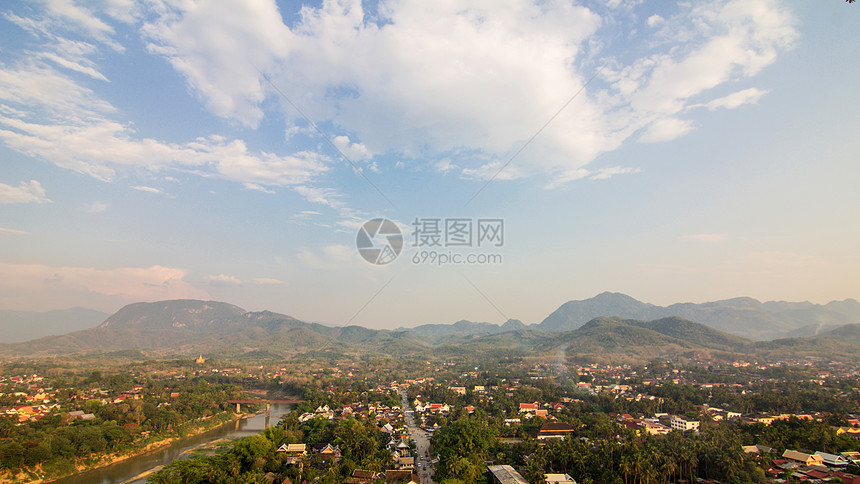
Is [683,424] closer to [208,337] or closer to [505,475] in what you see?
[505,475]

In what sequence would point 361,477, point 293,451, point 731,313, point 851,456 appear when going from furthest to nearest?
point 731,313
point 293,451
point 851,456
point 361,477

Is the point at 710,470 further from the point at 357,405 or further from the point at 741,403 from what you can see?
the point at 357,405

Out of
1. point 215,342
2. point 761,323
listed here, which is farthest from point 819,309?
point 215,342

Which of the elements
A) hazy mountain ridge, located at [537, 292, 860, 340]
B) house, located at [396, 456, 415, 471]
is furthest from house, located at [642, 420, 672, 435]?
hazy mountain ridge, located at [537, 292, 860, 340]

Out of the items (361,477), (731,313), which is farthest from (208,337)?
(731,313)

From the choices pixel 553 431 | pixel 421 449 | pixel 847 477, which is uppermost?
pixel 847 477

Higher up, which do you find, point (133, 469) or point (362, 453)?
point (362, 453)

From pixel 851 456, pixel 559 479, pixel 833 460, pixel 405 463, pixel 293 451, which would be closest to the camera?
pixel 559 479

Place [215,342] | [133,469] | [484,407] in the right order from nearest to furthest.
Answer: [133,469] < [484,407] < [215,342]
